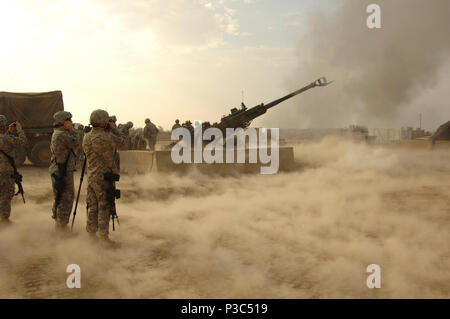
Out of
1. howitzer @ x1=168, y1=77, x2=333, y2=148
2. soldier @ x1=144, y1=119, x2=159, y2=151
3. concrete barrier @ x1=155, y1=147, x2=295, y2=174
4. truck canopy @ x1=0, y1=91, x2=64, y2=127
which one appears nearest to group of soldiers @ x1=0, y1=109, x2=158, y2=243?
concrete barrier @ x1=155, y1=147, x2=295, y2=174

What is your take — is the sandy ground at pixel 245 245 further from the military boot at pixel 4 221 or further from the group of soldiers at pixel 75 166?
the group of soldiers at pixel 75 166

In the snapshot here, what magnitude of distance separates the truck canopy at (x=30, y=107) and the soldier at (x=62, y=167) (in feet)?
30.1

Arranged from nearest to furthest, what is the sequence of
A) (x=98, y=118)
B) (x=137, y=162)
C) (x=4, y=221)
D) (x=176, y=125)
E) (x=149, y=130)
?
(x=98, y=118), (x=4, y=221), (x=137, y=162), (x=176, y=125), (x=149, y=130)

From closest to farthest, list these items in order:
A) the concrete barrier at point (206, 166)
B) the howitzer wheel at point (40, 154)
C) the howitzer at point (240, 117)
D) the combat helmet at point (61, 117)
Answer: the combat helmet at point (61, 117) → the concrete barrier at point (206, 166) → the howitzer at point (240, 117) → the howitzer wheel at point (40, 154)

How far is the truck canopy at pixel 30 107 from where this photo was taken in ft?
40.9

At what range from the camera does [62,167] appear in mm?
4730

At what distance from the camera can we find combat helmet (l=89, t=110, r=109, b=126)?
4.25 meters

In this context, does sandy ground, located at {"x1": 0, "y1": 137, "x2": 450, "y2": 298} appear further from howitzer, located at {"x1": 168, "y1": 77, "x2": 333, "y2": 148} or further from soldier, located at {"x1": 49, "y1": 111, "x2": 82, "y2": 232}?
howitzer, located at {"x1": 168, "y1": 77, "x2": 333, "y2": 148}

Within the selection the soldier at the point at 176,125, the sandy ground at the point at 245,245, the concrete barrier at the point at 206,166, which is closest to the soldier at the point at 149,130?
the soldier at the point at 176,125

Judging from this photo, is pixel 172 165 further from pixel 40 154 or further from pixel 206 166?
pixel 40 154

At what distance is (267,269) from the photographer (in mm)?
3604

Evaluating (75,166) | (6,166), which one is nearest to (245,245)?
(75,166)

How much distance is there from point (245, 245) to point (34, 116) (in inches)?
447
